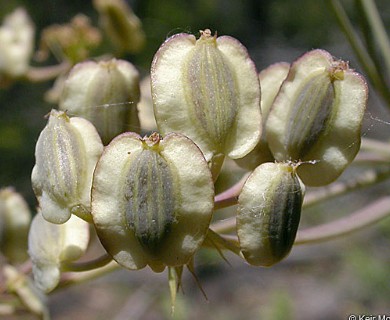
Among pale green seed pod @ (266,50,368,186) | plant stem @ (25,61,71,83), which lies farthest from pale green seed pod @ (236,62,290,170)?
plant stem @ (25,61,71,83)

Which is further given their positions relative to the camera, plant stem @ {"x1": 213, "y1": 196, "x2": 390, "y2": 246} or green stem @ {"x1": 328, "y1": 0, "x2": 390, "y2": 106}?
green stem @ {"x1": 328, "y1": 0, "x2": 390, "y2": 106}

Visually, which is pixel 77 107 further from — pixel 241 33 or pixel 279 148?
pixel 241 33

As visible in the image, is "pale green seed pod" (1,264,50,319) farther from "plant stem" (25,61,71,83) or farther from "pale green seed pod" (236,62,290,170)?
"plant stem" (25,61,71,83)

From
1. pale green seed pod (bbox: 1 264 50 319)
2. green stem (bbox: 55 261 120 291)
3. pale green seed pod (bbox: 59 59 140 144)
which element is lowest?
pale green seed pod (bbox: 1 264 50 319)

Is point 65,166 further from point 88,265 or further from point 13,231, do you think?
point 13,231

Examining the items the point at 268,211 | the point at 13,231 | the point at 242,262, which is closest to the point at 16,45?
the point at 13,231

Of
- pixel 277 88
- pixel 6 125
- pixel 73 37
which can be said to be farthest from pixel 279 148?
pixel 6 125
